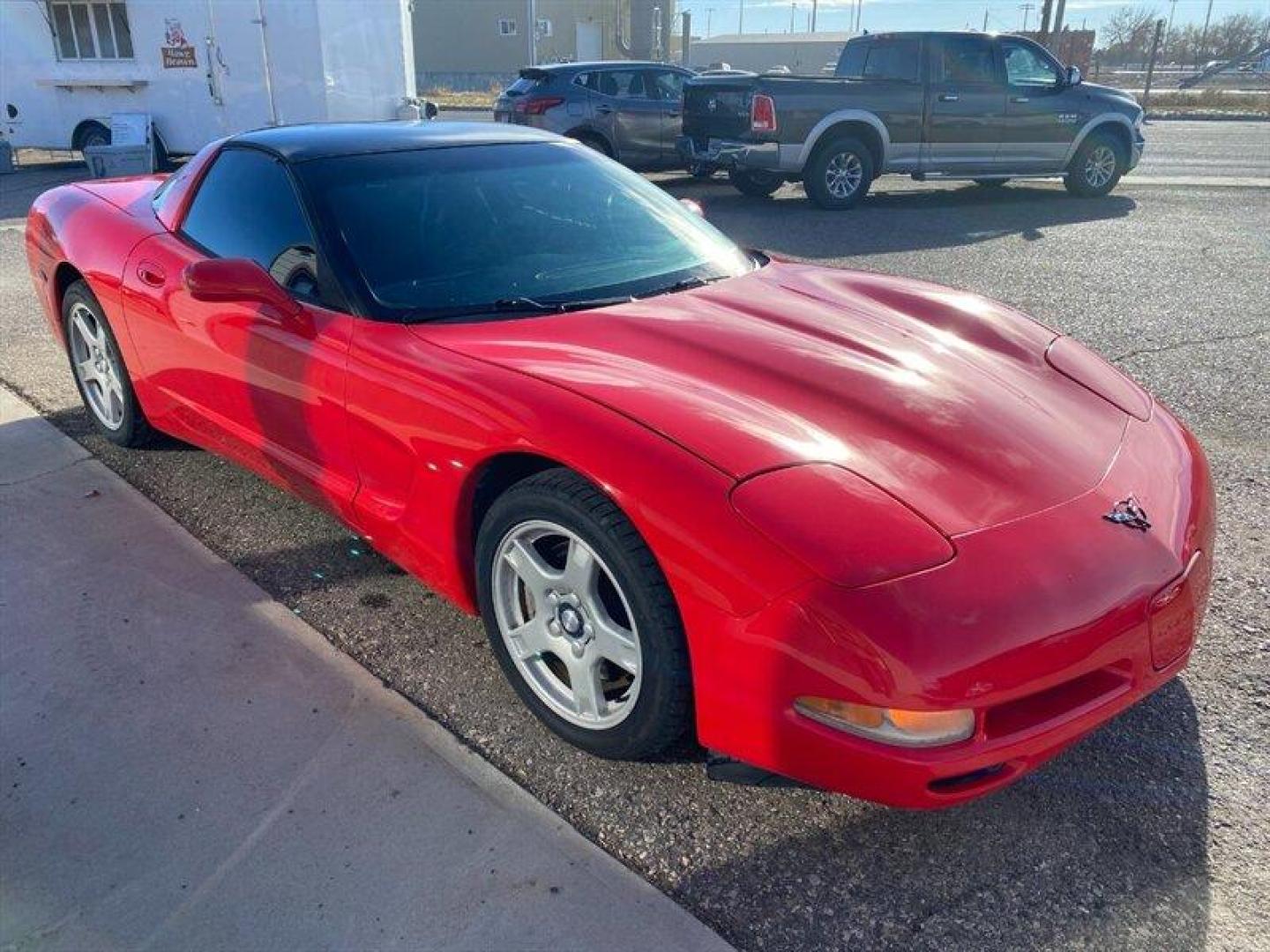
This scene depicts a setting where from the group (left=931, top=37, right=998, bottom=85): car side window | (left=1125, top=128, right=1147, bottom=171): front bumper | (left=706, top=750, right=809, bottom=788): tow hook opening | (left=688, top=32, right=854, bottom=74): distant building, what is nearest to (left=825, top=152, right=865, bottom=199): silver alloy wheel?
(left=931, top=37, right=998, bottom=85): car side window

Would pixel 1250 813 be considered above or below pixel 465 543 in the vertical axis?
below

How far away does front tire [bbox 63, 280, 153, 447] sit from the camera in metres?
4.16

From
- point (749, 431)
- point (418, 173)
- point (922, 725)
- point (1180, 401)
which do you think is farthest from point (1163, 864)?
point (1180, 401)

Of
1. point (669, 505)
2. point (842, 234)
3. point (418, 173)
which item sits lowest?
point (842, 234)

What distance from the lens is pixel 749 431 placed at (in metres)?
2.28

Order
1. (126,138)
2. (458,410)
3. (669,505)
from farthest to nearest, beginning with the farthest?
(126,138)
(458,410)
(669,505)

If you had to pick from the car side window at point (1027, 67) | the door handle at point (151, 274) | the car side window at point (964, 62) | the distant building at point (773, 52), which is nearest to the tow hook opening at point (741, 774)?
the door handle at point (151, 274)

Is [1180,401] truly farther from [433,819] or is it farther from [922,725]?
[433,819]

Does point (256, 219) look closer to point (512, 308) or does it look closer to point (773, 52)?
point (512, 308)

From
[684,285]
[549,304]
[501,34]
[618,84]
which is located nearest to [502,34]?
[501,34]

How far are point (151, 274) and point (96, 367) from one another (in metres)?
0.84

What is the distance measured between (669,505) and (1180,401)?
3.89 meters

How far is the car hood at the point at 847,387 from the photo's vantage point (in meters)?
2.23

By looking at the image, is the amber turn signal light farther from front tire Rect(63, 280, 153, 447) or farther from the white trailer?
the white trailer
